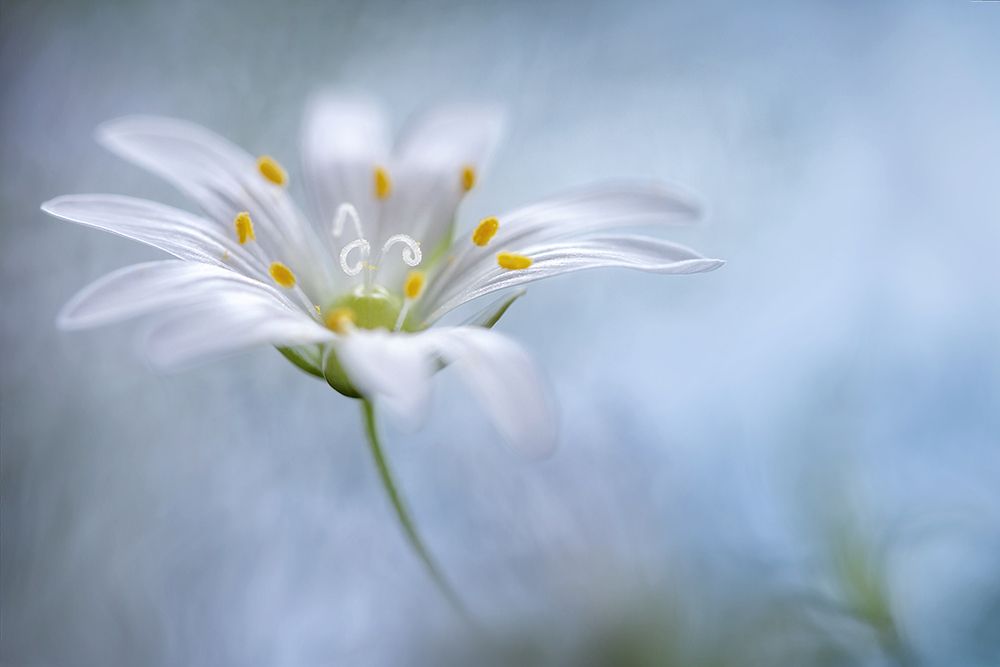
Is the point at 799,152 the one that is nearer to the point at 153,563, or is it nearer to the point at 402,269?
the point at 402,269

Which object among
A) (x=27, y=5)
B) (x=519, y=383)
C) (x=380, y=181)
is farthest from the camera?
(x=27, y=5)

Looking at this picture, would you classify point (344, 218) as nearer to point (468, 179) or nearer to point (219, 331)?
point (468, 179)

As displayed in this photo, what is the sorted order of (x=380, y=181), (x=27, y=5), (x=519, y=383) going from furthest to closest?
1. (x=27, y=5)
2. (x=380, y=181)
3. (x=519, y=383)

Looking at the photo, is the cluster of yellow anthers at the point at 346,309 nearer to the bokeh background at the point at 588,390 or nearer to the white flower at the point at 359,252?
the white flower at the point at 359,252

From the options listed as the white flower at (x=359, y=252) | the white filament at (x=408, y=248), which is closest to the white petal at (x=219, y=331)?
the white flower at (x=359, y=252)

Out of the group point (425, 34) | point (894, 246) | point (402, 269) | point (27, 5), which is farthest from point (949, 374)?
point (27, 5)

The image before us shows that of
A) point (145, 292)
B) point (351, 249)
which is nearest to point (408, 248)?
point (351, 249)
